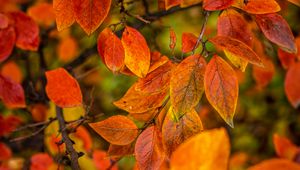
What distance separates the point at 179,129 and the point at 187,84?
0.10m

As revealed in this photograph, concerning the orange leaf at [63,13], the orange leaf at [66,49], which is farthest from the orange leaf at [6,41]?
the orange leaf at [66,49]

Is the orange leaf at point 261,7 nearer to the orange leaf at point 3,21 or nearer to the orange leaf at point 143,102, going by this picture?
the orange leaf at point 143,102

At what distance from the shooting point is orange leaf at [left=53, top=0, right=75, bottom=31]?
0.80 meters

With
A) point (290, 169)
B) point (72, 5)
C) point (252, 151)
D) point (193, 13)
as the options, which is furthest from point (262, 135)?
point (290, 169)

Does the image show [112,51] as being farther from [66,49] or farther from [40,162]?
[66,49]

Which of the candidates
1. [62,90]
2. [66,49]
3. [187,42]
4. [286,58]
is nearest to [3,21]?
[62,90]

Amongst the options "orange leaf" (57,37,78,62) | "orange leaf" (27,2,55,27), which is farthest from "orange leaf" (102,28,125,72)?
"orange leaf" (57,37,78,62)

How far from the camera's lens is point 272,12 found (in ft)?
2.64

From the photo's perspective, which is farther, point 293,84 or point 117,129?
point 293,84

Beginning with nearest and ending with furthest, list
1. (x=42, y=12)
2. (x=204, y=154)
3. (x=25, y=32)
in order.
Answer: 1. (x=204, y=154)
2. (x=25, y=32)
3. (x=42, y=12)

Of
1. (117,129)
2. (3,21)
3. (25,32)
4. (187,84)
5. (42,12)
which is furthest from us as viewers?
(42,12)

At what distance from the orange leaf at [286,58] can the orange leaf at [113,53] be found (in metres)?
0.46

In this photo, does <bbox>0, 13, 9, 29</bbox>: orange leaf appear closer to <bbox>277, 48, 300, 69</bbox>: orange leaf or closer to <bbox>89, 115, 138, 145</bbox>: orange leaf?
<bbox>89, 115, 138, 145</bbox>: orange leaf

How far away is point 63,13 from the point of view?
805mm
